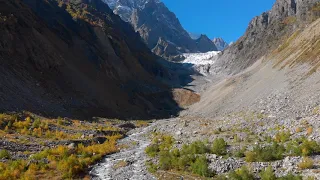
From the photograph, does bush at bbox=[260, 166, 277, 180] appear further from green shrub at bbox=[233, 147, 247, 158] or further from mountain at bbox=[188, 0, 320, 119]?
mountain at bbox=[188, 0, 320, 119]

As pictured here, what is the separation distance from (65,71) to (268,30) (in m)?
98.0

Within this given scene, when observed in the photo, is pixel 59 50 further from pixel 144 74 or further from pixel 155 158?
pixel 155 158

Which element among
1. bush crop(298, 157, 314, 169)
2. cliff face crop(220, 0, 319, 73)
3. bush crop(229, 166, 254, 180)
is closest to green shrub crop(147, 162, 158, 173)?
bush crop(229, 166, 254, 180)

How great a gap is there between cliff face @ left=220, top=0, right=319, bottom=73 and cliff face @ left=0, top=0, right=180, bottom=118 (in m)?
47.1

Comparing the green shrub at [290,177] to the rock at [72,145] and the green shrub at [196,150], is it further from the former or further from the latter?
the rock at [72,145]

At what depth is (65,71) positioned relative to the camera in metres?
70.8

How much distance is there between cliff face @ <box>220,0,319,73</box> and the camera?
116m

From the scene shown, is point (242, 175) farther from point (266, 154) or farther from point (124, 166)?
point (124, 166)

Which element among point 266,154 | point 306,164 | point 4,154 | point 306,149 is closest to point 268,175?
point 306,164

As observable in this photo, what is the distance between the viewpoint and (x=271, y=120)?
35312 mm

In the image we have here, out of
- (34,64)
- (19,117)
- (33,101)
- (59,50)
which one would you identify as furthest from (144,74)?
(19,117)

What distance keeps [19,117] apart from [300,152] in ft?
108

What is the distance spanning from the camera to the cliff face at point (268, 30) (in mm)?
116062

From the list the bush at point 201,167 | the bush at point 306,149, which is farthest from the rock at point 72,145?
the bush at point 306,149
